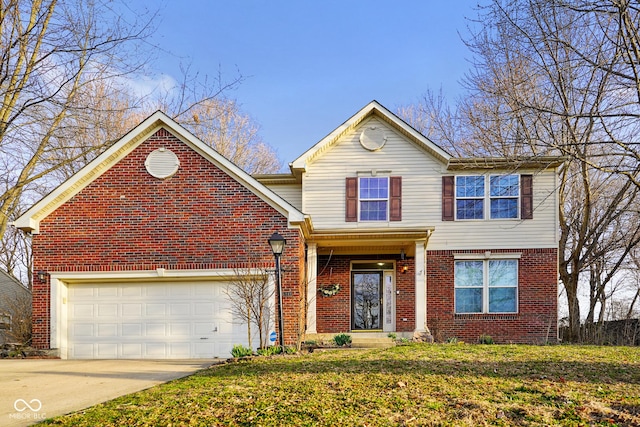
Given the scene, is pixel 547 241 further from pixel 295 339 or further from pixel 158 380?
pixel 158 380

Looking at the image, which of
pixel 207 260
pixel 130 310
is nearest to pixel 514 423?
pixel 207 260

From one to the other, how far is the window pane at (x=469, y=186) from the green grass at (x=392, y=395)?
8512 mm

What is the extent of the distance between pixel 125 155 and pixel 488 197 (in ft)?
34.6

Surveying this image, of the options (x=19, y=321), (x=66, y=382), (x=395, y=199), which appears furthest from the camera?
(x=395, y=199)

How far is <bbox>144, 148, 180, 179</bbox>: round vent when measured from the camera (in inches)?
543

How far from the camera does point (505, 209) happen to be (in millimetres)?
17484

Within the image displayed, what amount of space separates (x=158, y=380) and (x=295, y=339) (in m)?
4.76

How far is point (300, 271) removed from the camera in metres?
13.9

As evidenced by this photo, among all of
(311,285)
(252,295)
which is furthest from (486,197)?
(252,295)

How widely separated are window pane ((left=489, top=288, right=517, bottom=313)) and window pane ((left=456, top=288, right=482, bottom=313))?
0.35 m

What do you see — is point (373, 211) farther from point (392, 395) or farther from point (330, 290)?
point (392, 395)

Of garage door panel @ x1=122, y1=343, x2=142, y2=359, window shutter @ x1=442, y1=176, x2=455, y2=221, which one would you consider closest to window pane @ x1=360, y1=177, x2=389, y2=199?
window shutter @ x1=442, y1=176, x2=455, y2=221

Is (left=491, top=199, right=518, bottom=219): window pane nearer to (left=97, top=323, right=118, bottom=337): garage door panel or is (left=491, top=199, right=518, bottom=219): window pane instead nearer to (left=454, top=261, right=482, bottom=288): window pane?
(left=454, top=261, right=482, bottom=288): window pane

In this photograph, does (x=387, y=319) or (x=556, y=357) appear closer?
(x=556, y=357)
